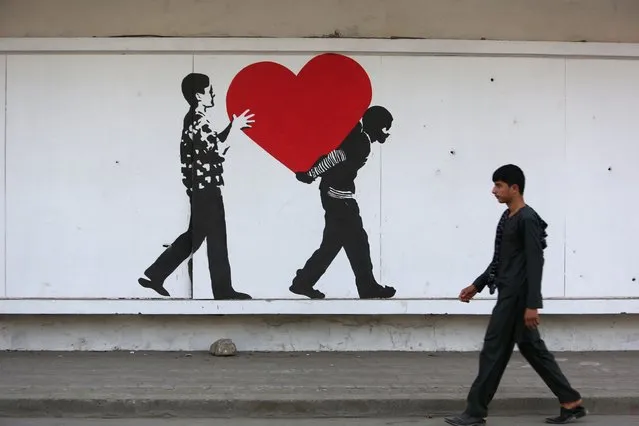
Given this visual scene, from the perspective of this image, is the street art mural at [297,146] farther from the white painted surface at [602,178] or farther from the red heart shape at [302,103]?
the white painted surface at [602,178]

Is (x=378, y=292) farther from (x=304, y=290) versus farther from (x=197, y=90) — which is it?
(x=197, y=90)

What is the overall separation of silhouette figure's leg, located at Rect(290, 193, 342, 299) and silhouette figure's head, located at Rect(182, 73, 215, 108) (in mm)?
1558

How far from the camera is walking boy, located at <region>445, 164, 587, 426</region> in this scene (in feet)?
17.4

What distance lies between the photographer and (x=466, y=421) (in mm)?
5492

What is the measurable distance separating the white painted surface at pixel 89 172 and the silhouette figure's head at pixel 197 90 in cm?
9

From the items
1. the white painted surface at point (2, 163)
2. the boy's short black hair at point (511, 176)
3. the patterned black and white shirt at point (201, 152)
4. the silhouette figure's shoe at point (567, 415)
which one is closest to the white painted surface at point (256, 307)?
the white painted surface at point (2, 163)

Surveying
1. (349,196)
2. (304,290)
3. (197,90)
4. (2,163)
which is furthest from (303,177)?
(2,163)

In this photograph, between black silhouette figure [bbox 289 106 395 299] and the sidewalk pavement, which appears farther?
black silhouette figure [bbox 289 106 395 299]

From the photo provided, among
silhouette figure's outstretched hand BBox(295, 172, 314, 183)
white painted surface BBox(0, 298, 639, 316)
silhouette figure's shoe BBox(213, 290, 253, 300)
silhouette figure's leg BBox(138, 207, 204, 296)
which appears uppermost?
silhouette figure's outstretched hand BBox(295, 172, 314, 183)

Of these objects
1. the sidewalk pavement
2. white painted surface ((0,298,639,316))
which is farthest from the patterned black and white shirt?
the sidewalk pavement

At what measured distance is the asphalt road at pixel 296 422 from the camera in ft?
18.8

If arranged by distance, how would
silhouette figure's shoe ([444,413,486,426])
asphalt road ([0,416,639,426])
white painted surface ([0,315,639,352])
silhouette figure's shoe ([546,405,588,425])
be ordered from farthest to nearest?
white painted surface ([0,315,639,352]) → asphalt road ([0,416,639,426]) → silhouette figure's shoe ([546,405,588,425]) → silhouette figure's shoe ([444,413,486,426])

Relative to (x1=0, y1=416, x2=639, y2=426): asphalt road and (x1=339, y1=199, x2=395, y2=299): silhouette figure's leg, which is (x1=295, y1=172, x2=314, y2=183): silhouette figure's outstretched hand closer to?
(x1=339, y1=199, x2=395, y2=299): silhouette figure's leg

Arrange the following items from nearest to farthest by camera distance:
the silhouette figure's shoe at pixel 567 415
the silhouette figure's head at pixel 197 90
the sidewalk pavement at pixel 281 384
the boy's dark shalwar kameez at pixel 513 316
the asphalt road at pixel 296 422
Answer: the boy's dark shalwar kameez at pixel 513 316
the silhouette figure's shoe at pixel 567 415
the asphalt road at pixel 296 422
the sidewalk pavement at pixel 281 384
the silhouette figure's head at pixel 197 90
